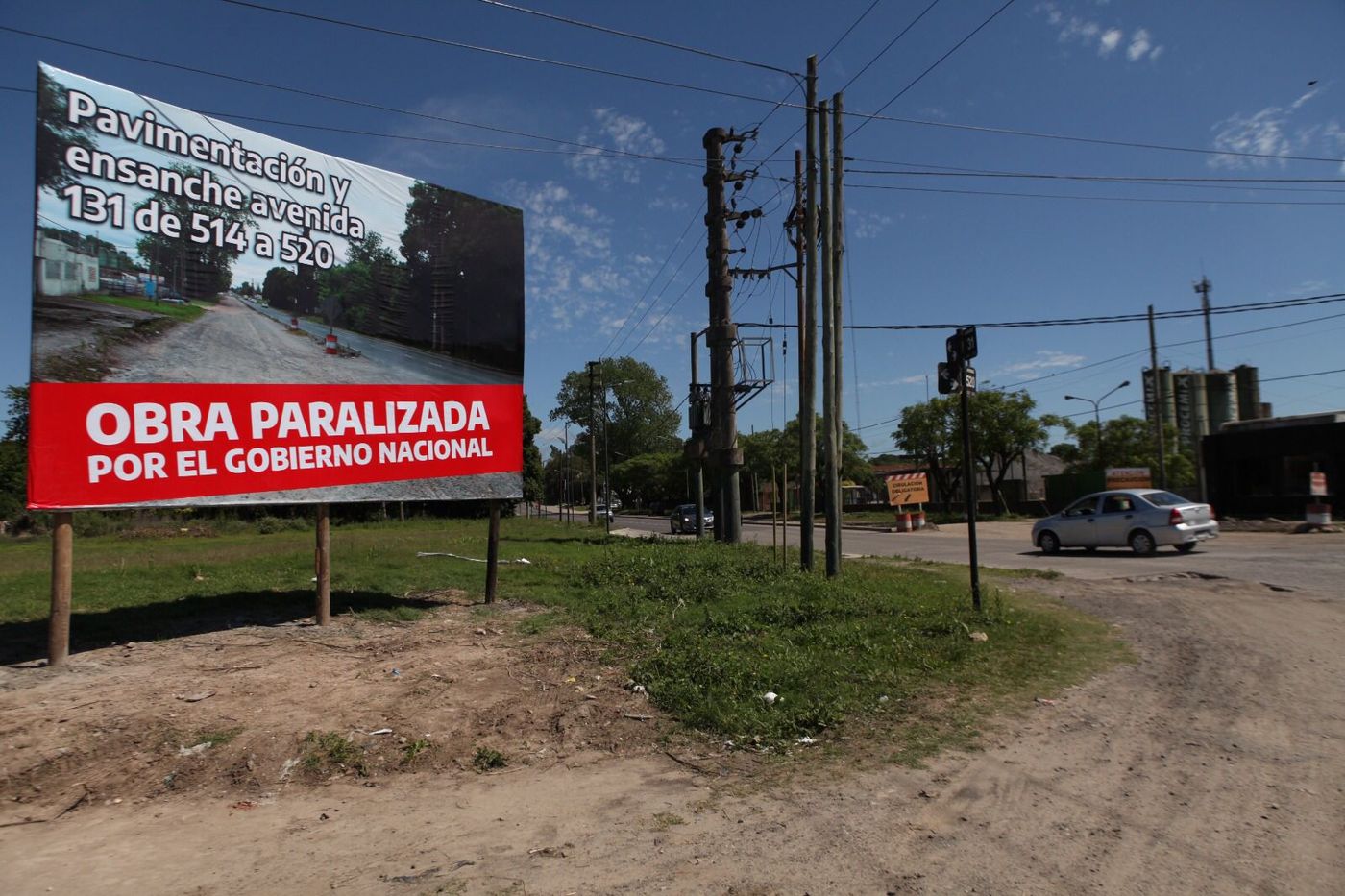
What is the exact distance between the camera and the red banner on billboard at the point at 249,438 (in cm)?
729

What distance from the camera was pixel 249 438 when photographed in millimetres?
8391

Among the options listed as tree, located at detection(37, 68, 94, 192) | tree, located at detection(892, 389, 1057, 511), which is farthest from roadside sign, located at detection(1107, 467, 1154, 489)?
tree, located at detection(37, 68, 94, 192)

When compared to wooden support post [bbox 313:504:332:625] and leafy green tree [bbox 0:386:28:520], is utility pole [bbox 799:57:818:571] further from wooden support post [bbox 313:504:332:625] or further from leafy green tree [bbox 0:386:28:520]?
leafy green tree [bbox 0:386:28:520]

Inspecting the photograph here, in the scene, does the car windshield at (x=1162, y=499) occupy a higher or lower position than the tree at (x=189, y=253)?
lower

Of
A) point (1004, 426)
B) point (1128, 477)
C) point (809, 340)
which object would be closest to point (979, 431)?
point (1004, 426)

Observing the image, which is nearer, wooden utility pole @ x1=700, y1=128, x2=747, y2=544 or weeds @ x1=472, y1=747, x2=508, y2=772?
weeds @ x1=472, y1=747, x2=508, y2=772

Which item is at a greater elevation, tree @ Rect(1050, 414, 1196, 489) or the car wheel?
tree @ Rect(1050, 414, 1196, 489)

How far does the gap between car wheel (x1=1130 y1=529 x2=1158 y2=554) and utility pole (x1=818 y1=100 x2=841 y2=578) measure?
9.68 metres

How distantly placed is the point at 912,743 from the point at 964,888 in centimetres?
191

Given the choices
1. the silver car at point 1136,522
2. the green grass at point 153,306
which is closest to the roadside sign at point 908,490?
the silver car at point 1136,522

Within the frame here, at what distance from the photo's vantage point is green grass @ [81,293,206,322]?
25.1 ft

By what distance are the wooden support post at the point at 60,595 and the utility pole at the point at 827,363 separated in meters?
A: 9.64

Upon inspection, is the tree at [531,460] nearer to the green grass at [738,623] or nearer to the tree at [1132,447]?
the tree at [1132,447]

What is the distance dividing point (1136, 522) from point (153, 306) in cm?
1941
